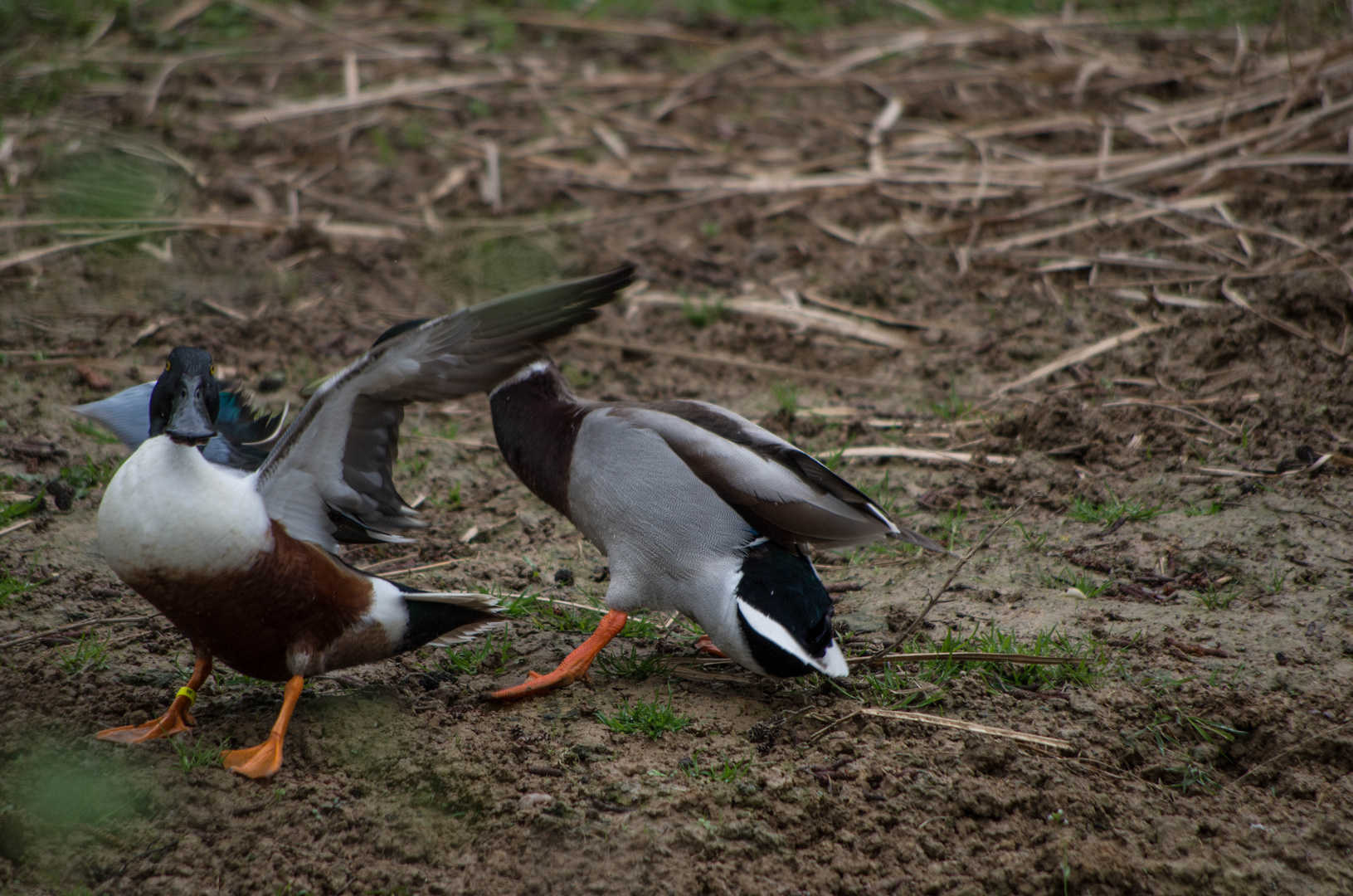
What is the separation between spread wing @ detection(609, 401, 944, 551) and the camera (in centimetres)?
291

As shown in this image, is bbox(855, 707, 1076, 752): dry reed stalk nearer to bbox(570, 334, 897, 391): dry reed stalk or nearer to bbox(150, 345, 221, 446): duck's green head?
bbox(150, 345, 221, 446): duck's green head

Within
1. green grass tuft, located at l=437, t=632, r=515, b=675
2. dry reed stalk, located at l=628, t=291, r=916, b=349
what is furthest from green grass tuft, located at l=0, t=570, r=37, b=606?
dry reed stalk, located at l=628, t=291, r=916, b=349

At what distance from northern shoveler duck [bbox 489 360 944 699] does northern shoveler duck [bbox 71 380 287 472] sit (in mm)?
938

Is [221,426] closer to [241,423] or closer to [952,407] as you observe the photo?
[241,423]

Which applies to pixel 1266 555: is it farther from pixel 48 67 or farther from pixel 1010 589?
pixel 48 67

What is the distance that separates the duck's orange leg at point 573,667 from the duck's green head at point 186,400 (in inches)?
40.1

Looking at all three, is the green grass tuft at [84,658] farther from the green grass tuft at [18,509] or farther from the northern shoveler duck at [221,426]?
the green grass tuft at [18,509]

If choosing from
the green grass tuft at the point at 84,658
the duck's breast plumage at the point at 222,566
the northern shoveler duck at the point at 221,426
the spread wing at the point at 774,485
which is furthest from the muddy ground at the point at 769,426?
the northern shoveler duck at the point at 221,426

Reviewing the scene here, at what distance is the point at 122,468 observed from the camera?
8.07 ft

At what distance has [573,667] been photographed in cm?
296

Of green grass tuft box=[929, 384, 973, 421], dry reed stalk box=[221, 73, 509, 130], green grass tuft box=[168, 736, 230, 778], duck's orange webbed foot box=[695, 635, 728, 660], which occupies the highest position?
dry reed stalk box=[221, 73, 509, 130]

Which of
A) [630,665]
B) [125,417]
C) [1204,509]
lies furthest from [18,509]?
[1204,509]

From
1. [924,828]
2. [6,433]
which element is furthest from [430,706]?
[6,433]

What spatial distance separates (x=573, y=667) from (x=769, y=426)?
173 centimetres
